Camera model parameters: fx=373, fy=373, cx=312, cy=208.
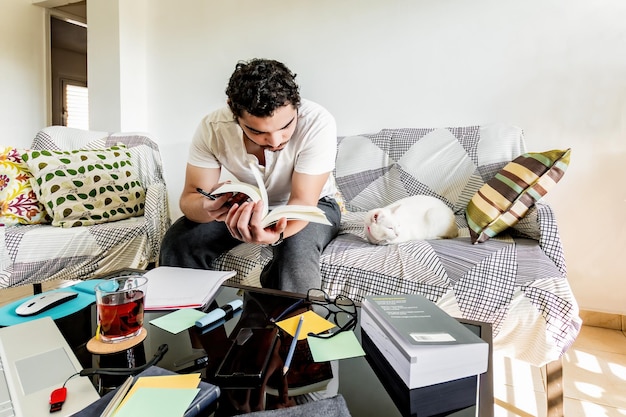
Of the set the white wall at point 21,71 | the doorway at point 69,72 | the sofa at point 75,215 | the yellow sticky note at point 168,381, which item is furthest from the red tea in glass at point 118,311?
the doorway at point 69,72

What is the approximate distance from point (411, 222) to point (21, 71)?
3618 mm

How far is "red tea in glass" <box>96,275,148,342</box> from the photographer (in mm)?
618

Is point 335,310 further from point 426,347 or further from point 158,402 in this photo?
point 158,402

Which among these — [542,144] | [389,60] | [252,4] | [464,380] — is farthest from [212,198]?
[252,4]

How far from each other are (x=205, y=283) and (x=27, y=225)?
1200 mm

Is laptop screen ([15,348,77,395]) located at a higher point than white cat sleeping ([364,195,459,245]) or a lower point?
lower

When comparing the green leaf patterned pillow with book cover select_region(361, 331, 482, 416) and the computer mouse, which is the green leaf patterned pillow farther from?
book cover select_region(361, 331, 482, 416)

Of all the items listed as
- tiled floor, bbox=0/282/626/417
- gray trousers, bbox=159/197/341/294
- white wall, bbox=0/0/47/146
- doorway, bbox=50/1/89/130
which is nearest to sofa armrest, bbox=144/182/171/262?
gray trousers, bbox=159/197/341/294

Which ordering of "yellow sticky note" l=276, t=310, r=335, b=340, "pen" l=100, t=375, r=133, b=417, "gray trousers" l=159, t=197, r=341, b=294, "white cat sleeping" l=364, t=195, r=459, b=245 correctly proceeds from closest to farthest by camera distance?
"pen" l=100, t=375, r=133, b=417 < "yellow sticky note" l=276, t=310, r=335, b=340 < "gray trousers" l=159, t=197, r=341, b=294 < "white cat sleeping" l=364, t=195, r=459, b=245

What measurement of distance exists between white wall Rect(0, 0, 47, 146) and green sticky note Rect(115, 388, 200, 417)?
3659 mm

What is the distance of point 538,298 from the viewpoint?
98cm

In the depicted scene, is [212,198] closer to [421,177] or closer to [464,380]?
[464,380]

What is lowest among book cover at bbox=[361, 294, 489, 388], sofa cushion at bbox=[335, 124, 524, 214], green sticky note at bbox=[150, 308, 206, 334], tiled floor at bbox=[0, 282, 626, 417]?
tiled floor at bbox=[0, 282, 626, 417]

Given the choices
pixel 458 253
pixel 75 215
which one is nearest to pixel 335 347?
pixel 458 253
